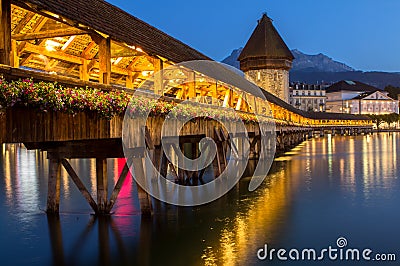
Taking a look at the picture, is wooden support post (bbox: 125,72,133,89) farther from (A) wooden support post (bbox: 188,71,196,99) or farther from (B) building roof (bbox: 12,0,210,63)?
(B) building roof (bbox: 12,0,210,63)

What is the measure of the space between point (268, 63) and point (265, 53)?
150cm

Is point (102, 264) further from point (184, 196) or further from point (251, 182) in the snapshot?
point (251, 182)

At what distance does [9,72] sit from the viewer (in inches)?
327

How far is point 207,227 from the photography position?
1445cm

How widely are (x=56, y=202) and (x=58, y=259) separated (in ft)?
14.2

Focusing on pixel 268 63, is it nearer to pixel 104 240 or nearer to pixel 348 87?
pixel 104 240

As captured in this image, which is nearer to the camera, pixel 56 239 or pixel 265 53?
pixel 56 239

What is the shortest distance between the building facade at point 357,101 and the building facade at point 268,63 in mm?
68336

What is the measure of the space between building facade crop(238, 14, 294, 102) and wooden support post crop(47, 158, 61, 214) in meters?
58.9

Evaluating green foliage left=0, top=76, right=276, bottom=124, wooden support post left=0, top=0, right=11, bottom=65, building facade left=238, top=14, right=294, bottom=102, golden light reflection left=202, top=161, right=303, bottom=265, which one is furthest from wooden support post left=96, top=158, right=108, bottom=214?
building facade left=238, top=14, right=294, bottom=102

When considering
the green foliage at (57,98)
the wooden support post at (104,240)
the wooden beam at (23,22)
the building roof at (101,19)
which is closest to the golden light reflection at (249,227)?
the wooden support post at (104,240)

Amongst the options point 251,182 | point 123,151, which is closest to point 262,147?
point 251,182

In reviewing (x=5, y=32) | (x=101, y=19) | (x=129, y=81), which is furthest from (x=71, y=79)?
(x=129, y=81)

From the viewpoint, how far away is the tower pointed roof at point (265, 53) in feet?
247
